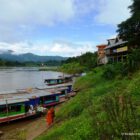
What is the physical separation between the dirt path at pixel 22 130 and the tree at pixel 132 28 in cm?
1377

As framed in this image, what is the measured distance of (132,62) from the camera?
70.9 feet

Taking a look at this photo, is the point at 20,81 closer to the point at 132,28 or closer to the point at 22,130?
the point at 132,28

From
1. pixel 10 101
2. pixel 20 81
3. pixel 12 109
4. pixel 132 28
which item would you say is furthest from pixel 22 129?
pixel 20 81

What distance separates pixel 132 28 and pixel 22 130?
16.5 m

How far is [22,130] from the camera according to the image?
17.8 m

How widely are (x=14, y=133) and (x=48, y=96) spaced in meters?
9.80

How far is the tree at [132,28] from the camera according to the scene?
26.2 metres

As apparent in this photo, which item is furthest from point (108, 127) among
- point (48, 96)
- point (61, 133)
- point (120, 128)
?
point (48, 96)

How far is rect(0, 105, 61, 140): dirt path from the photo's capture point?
16031 mm

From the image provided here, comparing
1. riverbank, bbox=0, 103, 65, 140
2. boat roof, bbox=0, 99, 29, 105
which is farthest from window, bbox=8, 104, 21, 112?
riverbank, bbox=0, 103, 65, 140

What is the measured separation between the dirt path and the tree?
542 inches

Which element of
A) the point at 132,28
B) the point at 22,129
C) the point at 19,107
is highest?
the point at 132,28

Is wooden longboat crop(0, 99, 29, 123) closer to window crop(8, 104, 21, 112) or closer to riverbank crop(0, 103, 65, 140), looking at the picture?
window crop(8, 104, 21, 112)

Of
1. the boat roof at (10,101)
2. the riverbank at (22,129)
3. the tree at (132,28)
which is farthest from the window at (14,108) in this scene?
the tree at (132,28)
